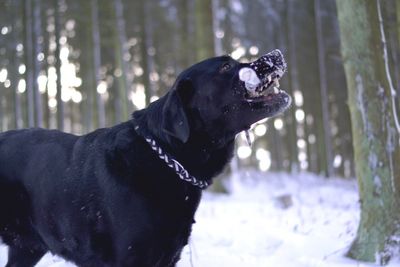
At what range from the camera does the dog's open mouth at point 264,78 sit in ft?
11.0

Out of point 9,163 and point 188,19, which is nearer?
point 9,163

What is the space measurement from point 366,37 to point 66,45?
1996cm

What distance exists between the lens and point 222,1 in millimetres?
22109

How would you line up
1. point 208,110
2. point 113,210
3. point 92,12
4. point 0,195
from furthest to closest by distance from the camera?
point 92,12 → point 0,195 → point 208,110 → point 113,210

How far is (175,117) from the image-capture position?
3252 millimetres

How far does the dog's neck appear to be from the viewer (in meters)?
A: 3.36

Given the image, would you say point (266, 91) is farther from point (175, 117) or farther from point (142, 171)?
point (142, 171)

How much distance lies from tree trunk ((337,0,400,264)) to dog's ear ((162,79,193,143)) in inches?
102

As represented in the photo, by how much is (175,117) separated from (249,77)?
60 cm

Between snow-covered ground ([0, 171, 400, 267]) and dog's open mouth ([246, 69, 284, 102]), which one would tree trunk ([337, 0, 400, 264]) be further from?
dog's open mouth ([246, 69, 284, 102])

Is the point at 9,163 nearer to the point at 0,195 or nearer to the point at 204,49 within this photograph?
the point at 0,195

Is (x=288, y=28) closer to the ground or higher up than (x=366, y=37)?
higher up

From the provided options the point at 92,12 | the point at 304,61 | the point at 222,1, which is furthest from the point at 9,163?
the point at 304,61

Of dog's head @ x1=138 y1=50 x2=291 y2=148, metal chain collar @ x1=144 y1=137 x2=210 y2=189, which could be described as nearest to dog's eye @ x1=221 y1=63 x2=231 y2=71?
dog's head @ x1=138 y1=50 x2=291 y2=148
